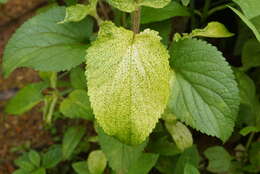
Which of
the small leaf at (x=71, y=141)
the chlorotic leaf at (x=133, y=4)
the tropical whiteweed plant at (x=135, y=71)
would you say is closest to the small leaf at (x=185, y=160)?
the tropical whiteweed plant at (x=135, y=71)

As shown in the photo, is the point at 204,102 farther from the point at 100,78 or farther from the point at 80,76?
the point at 80,76

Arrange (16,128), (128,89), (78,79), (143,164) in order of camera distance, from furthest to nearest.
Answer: (16,128), (78,79), (143,164), (128,89)

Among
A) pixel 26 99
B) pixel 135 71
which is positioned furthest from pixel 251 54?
pixel 26 99

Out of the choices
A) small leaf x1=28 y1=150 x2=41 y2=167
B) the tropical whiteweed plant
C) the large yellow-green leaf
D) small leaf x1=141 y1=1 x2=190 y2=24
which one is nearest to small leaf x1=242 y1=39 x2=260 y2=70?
the tropical whiteweed plant

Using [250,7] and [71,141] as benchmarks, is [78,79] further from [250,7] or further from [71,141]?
[250,7]

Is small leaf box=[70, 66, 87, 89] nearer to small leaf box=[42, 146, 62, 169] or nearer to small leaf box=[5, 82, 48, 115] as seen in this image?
small leaf box=[5, 82, 48, 115]

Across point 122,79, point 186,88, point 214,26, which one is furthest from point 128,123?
point 214,26

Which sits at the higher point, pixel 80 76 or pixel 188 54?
pixel 188 54

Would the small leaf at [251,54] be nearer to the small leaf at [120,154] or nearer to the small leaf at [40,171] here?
the small leaf at [120,154]
